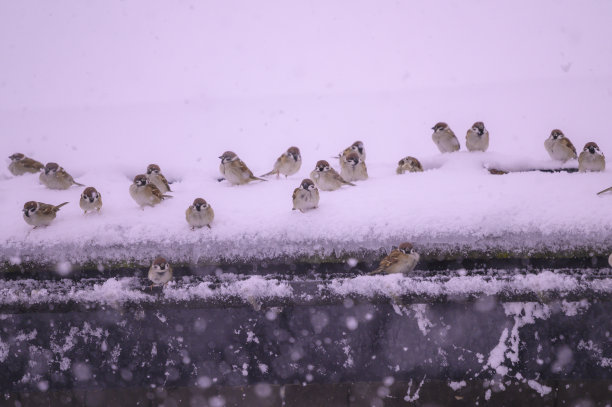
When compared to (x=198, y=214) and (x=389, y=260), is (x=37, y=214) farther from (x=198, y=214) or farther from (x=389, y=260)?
(x=389, y=260)

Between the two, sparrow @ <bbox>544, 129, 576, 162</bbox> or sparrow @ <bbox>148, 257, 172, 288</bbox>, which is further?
sparrow @ <bbox>544, 129, 576, 162</bbox>

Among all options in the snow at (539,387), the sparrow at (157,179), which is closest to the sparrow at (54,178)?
the sparrow at (157,179)

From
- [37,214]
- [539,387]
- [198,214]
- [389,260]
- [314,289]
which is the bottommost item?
[539,387]

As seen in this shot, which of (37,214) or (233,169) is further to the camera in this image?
(233,169)

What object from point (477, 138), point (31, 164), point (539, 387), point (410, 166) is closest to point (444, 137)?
point (477, 138)

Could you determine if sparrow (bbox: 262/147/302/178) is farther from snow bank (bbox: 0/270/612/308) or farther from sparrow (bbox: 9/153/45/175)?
sparrow (bbox: 9/153/45/175)

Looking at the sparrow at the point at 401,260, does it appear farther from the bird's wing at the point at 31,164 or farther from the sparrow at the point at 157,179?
the bird's wing at the point at 31,164

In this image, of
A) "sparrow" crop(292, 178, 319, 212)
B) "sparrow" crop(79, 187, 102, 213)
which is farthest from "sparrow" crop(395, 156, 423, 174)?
"sparrow" crop(79, 187, 102, 213)

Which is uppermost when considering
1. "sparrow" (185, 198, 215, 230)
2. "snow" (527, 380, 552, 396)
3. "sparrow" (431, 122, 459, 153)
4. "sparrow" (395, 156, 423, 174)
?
"sparrow" (431, 122, 459, 153)
